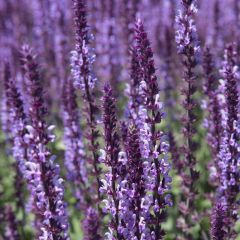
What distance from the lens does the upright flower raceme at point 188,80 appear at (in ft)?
23.6

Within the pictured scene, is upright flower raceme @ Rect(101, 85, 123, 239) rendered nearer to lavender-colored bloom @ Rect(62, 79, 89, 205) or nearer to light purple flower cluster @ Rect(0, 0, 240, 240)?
light purple flower cluster @ Rect(0, 0, 240, 240)

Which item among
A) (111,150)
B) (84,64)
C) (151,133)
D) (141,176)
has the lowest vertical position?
(141,176)

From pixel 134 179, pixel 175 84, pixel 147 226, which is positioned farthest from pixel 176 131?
pixel 134 179

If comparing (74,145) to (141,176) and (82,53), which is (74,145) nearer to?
(82,53)

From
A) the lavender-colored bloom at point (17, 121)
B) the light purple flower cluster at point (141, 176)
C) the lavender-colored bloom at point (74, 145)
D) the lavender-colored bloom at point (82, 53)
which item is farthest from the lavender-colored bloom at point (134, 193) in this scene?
the lavender-colored bloom at point (74, 145)

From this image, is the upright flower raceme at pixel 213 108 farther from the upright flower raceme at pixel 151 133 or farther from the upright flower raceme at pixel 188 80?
the upright flower raceme at pixel 151 133

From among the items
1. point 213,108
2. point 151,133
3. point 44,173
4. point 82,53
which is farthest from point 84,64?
point 213,108

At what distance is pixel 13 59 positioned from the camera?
14.8 meters

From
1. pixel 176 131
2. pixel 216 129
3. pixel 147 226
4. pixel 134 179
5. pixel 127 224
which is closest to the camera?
pixel 134 179

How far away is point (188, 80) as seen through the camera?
7.53 meters

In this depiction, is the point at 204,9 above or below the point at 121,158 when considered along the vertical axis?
above

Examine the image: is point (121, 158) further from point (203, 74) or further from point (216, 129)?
point (203, 74)

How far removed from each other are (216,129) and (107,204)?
250cm

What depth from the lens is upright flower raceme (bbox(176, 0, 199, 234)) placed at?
720cm
